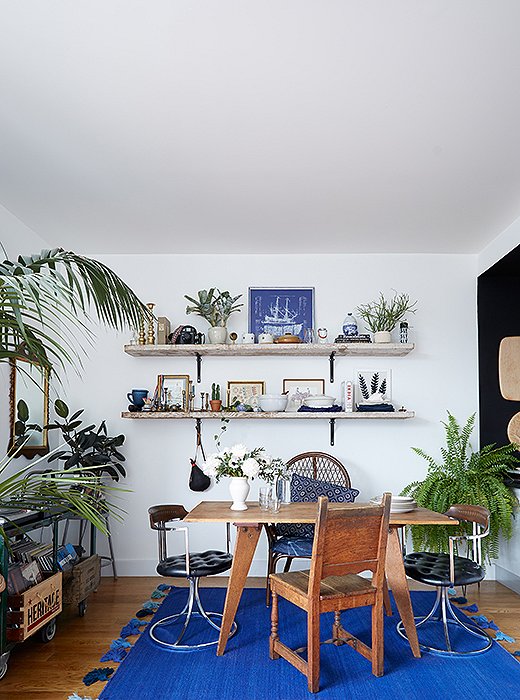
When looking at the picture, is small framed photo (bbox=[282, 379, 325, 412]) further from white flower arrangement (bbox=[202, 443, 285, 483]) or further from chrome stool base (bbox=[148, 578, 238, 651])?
chrome stool base (bbox=[148, 578, 238, 651])

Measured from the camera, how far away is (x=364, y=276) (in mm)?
5719

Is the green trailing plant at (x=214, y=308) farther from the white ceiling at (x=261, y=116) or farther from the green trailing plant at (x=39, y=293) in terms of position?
the green trailing plant at (x=39, y=293)

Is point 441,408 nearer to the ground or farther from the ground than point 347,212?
nearer to the ground

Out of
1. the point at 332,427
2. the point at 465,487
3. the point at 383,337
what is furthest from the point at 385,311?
the point at 465,487

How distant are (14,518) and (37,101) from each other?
2244mm

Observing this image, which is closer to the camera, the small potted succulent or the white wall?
the small potted succulent

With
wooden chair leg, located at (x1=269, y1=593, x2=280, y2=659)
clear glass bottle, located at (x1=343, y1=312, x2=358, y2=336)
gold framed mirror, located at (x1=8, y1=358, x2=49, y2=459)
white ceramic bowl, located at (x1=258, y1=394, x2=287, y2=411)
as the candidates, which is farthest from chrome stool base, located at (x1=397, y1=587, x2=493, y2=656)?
gold framed mirror, located at (x1=8, y1=358, x2=49, y2=459)

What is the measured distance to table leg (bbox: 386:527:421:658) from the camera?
3.70 metres

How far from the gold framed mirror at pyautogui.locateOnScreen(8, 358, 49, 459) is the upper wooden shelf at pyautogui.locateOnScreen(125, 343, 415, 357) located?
78 cm

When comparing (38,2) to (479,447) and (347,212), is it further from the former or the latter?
(479,447)

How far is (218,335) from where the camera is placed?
5.41 m

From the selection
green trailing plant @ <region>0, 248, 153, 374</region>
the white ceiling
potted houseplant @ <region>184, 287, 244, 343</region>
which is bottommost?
green trailing plant @ <region>0, 248, 153, 374</region>

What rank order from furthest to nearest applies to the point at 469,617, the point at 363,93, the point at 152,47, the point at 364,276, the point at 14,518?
the point at 364,276 → the point at 469,617 → the point at 14,518 → the point at 363,93 → the point at 152,47

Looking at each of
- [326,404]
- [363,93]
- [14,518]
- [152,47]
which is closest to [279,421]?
[326,404]
